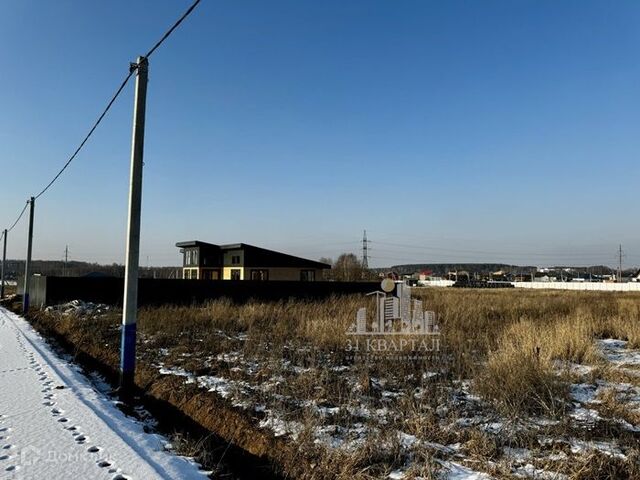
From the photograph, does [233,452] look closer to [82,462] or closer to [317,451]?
[317,451]

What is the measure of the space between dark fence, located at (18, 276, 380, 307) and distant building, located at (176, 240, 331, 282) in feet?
27.0

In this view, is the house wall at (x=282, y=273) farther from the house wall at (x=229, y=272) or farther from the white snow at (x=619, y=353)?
the white snow at (x=619, y=353)

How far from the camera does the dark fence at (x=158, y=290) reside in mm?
19078

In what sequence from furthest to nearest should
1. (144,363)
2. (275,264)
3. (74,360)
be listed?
(275,264), (74,360), (144,363)

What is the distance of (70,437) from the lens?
4039 mm

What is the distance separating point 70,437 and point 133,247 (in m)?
2.58

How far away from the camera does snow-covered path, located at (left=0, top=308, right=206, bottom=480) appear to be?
3348mm

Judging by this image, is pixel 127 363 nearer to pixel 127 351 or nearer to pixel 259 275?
pixel 127 351

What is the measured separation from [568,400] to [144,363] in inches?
237

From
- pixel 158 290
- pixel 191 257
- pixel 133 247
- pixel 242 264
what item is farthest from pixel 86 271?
pixel 133 247

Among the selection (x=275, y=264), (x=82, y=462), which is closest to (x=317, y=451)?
(x=82, y=462)

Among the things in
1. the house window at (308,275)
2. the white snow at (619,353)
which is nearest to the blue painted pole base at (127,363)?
the white snow at (619,353)

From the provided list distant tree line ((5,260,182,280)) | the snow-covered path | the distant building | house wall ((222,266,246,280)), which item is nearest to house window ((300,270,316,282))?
the distant building

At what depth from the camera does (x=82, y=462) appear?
11.5ft
